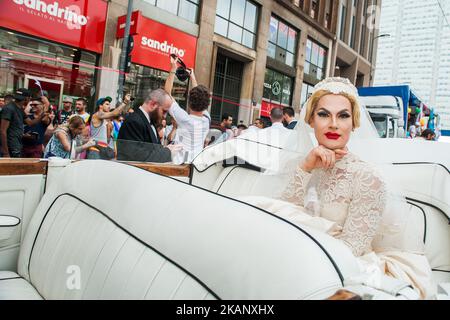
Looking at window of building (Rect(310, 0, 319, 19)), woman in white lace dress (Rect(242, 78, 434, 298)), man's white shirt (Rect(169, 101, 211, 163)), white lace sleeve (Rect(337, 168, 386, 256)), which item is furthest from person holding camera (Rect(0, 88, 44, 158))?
window of building (Rect(310, 0, 319, 19))

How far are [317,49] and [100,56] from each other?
480 inches

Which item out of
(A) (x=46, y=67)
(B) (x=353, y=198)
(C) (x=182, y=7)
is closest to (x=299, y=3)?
(C) (x=182, y=7)

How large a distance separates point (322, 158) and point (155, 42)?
8745 mm

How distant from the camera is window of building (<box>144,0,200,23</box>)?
9.57m

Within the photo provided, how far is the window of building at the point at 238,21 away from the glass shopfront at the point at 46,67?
4782mm

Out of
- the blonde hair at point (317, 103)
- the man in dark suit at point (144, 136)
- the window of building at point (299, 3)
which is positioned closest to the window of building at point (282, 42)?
the window of building at point (299, 3)

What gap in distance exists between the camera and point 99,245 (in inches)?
45.4

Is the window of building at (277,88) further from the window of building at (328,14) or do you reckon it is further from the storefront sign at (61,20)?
the storefront sign at (61,20)

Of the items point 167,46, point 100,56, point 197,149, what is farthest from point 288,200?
point 167,46

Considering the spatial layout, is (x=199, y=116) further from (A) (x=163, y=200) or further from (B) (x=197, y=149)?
(A) (x=163, y=200)

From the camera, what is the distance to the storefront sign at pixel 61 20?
6.92 meters

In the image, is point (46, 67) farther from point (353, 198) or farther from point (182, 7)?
point (353, 198)

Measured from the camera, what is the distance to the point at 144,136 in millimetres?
2916

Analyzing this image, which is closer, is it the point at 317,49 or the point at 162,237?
the point at 162,237
